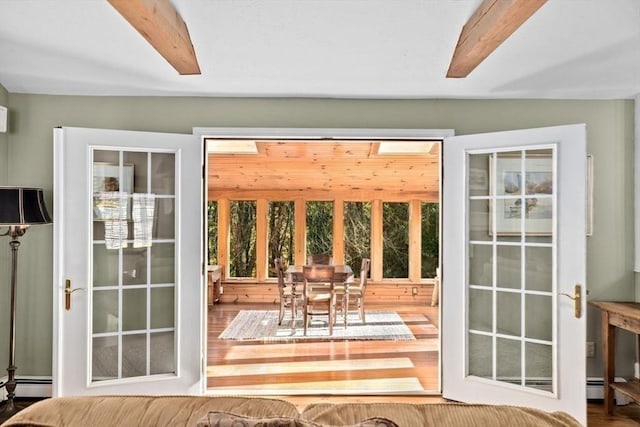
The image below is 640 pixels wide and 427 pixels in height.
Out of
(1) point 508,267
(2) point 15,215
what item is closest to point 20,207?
(2) point 15,215

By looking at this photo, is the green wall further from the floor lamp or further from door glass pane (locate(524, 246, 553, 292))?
door glass pane (locate(524, 246, 553, 292))

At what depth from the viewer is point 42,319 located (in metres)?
3.40

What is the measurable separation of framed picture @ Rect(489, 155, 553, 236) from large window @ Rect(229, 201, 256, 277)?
5.46 meters

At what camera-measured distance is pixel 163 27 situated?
7.84 feet

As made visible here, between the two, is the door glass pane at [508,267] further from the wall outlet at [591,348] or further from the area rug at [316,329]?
the area rug at [316,329]

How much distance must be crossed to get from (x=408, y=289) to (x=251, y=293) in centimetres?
275

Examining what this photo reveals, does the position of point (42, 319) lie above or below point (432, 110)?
below

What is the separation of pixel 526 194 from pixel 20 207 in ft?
11.1

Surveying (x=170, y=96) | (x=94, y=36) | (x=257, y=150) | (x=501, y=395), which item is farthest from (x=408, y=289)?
(x=94, y=36)

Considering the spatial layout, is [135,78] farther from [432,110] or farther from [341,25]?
[432,110]

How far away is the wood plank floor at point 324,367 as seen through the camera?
3660 mm

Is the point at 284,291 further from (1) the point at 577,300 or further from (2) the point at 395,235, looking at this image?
(1) the point at 577,300

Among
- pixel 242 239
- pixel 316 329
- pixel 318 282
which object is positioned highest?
pixel 242 239

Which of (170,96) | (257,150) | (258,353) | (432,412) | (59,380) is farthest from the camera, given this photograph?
(257,150)
